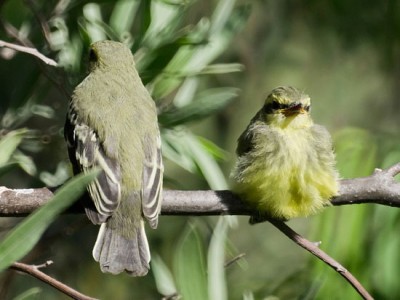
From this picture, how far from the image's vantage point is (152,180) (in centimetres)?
416

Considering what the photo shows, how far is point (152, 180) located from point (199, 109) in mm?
476

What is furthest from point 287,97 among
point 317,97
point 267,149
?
point 317,97

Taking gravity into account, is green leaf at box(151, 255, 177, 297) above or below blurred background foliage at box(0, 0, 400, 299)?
below

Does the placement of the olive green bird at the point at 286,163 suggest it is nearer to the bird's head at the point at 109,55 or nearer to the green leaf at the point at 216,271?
the green leaf at the point at 216,271

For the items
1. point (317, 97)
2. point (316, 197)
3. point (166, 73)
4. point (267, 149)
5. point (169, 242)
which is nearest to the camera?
point (316, 197)

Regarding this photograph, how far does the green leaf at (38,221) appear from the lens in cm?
253

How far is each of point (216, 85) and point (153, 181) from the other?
10.0 ft

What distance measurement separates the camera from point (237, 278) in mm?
7211

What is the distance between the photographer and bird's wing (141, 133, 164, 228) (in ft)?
13.0

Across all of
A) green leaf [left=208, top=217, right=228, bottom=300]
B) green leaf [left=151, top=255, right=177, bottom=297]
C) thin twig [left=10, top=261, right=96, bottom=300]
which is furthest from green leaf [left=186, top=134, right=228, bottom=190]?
thin twig [left=10, top=261, right=96, bottom=300]

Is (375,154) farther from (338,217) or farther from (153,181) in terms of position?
(153,181)

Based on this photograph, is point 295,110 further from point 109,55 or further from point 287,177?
point 109,55

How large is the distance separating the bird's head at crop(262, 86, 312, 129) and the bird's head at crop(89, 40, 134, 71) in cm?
73

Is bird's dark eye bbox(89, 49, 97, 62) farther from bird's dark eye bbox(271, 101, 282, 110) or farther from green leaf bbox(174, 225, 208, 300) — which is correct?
green leaf bbox(174, 225, 208, 300)
